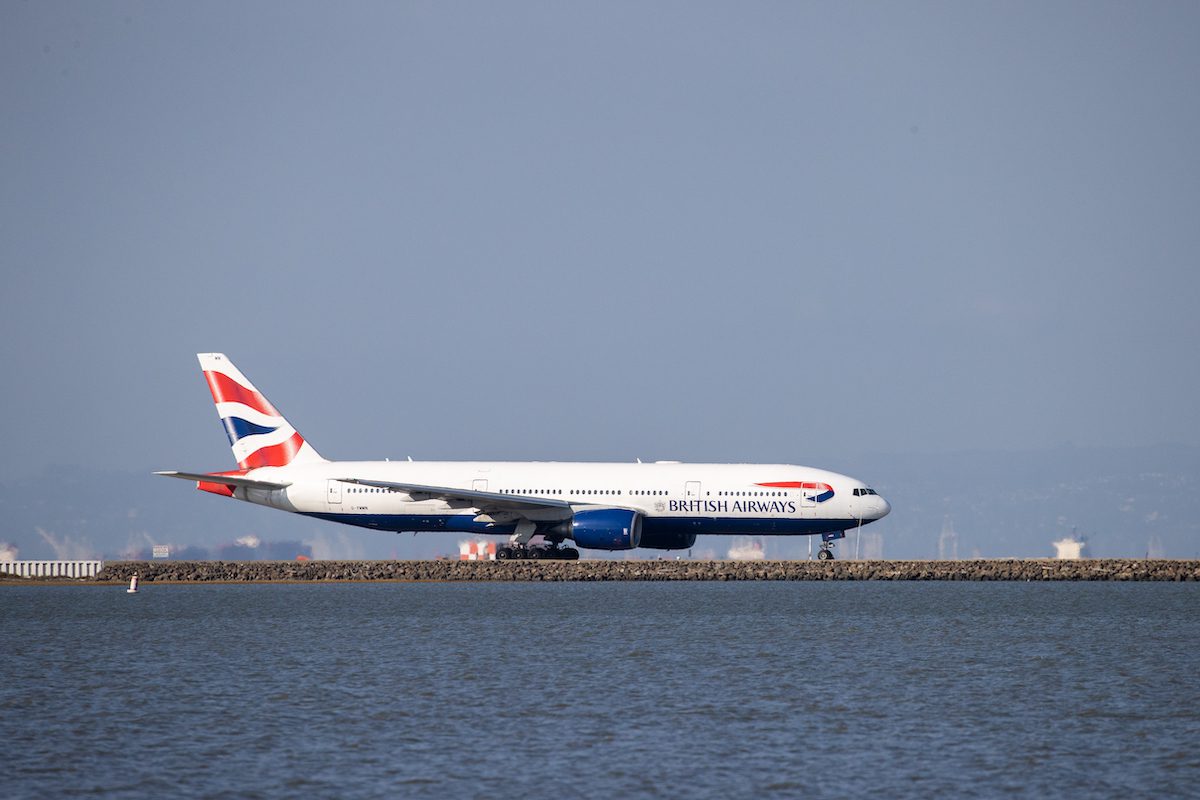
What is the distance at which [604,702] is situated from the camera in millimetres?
33125

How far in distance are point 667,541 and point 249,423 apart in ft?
69.7

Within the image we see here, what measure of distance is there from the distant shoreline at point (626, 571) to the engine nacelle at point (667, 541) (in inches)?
158

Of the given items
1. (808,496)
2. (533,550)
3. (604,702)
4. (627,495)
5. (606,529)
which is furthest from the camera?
(533,550)

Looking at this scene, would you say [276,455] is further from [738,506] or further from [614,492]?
[738,506]

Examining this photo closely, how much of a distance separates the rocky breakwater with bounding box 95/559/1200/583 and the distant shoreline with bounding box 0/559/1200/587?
5 centimetres

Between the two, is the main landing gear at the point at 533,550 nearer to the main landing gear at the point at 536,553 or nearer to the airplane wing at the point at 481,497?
the main landing gear at the point at 536,553

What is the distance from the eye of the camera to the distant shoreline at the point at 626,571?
74938 millimetres

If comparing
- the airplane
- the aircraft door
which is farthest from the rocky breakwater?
the aircraft door

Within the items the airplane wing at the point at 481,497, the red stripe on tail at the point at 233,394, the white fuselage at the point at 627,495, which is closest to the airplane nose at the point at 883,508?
the white fuselage at the point at 627,495

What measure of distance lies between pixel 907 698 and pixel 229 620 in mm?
30344

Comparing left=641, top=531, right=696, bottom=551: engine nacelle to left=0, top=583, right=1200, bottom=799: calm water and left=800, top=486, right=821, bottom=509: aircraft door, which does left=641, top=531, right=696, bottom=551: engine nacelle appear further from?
left=0, top=583, right=1200, bottom=799: calm water

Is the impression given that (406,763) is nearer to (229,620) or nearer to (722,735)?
(722,735)

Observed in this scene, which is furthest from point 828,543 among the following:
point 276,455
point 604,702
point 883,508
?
point 604,702

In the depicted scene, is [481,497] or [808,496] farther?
[808,496]
